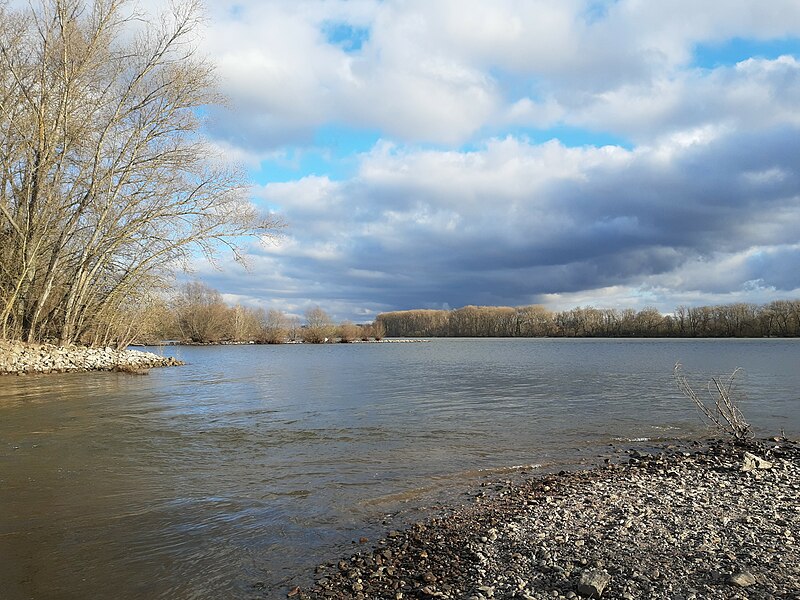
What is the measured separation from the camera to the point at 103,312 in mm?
35531

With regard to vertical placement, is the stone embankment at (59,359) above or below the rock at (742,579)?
above

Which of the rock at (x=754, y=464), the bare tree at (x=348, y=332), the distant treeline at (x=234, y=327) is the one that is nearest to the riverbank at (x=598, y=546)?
Answer: the rock at (x=754, y=464)

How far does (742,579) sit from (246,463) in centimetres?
889

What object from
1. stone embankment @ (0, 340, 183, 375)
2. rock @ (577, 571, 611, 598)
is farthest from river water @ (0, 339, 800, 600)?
stone embankment @ (0, 340, 183, 375)

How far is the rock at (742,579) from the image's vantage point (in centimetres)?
496

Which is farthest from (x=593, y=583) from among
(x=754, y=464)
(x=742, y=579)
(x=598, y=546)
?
(x=754, y=464)

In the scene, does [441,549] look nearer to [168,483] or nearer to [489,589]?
[489,589]

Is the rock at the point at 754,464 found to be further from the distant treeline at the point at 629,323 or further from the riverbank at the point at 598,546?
the distant treeline at the point at 629,323

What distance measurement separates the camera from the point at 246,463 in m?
11.1

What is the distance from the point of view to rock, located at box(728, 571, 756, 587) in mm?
4965

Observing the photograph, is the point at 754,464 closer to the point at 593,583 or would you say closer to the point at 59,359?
the point at 593,583

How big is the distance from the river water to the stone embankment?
4.34m

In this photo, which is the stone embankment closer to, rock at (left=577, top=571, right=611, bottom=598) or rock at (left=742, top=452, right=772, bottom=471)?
rock at (left=577, top=571, right=611, bottom=598)

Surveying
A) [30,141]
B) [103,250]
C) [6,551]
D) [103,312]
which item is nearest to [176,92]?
[30,141]
